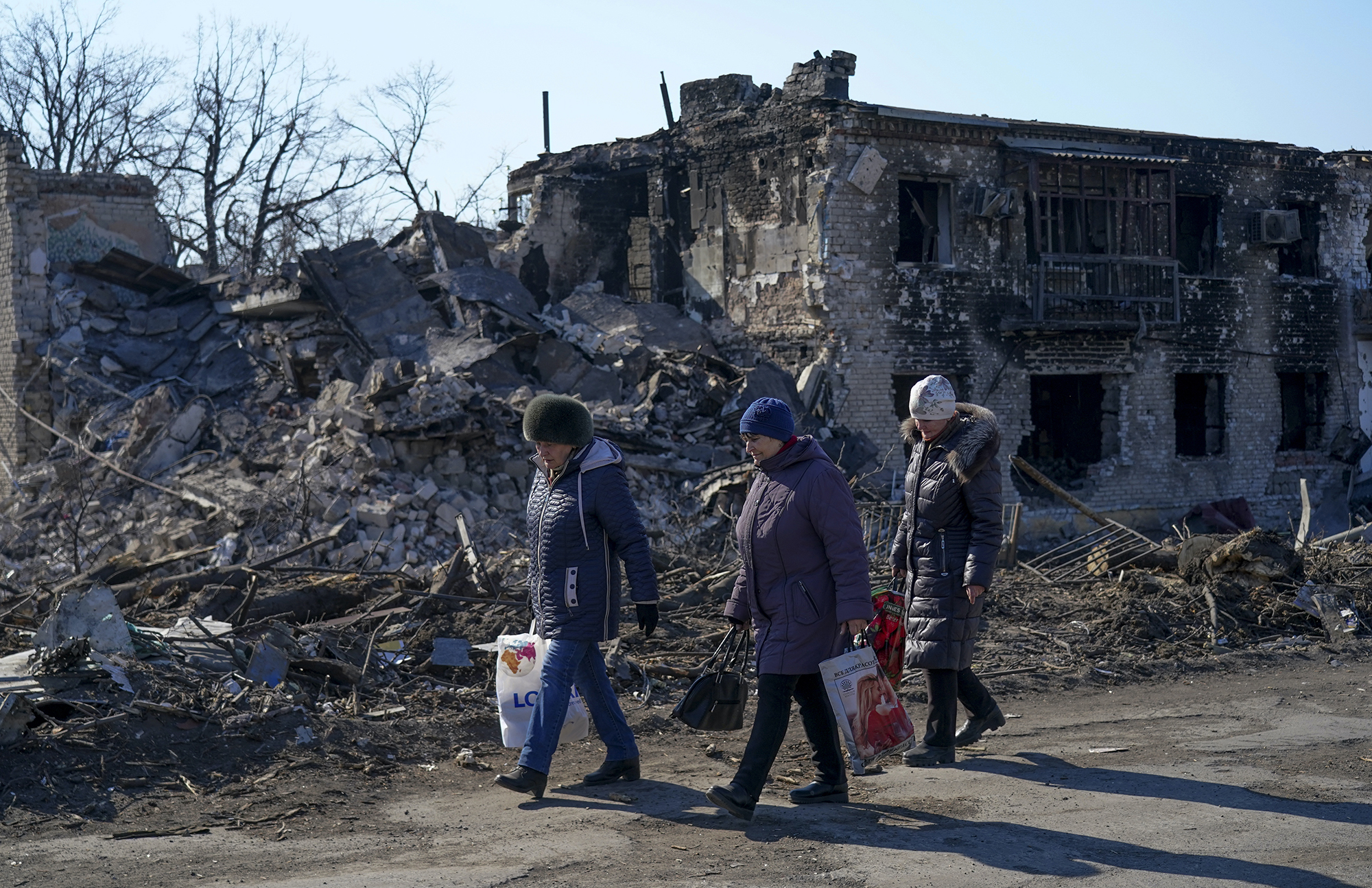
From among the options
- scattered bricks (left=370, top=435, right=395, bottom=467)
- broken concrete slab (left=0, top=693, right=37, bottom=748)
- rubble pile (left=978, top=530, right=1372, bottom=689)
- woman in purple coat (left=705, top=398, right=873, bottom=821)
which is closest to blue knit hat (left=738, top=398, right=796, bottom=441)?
woman in purple coat (left=705, top=398, right=873, bottom=821)

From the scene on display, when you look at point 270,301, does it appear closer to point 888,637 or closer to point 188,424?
point 188,424

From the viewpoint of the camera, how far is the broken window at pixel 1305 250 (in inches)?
816

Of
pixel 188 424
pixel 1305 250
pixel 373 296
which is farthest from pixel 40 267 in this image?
pixel 1305 250

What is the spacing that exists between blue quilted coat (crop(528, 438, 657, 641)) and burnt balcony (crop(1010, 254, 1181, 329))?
13888mm

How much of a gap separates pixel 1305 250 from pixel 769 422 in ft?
65.2

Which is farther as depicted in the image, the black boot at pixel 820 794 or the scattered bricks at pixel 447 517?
the scattered bricks at pixel 447 517

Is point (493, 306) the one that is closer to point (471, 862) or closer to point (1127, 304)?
point (1127, 304)

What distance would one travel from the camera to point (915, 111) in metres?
16.7

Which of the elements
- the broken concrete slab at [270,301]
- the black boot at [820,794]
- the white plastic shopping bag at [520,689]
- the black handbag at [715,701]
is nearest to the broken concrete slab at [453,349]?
the broken concrete slab at [270,301]

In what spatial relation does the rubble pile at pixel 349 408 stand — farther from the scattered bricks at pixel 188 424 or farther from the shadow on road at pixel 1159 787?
the shadow on road at pixel 1159 787

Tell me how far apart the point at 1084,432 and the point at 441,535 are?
11.9m

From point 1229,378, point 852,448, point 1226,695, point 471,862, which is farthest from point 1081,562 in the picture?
point 1229,378

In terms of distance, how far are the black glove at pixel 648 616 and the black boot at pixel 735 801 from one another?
683mm

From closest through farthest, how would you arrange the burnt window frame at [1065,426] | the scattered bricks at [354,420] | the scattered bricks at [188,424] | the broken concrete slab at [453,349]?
the scattered bricks at [354,420] < the scattered bricks at [188,424] < the broken concrete slab at [453,349] < the burnt window frame at [1065,426]
